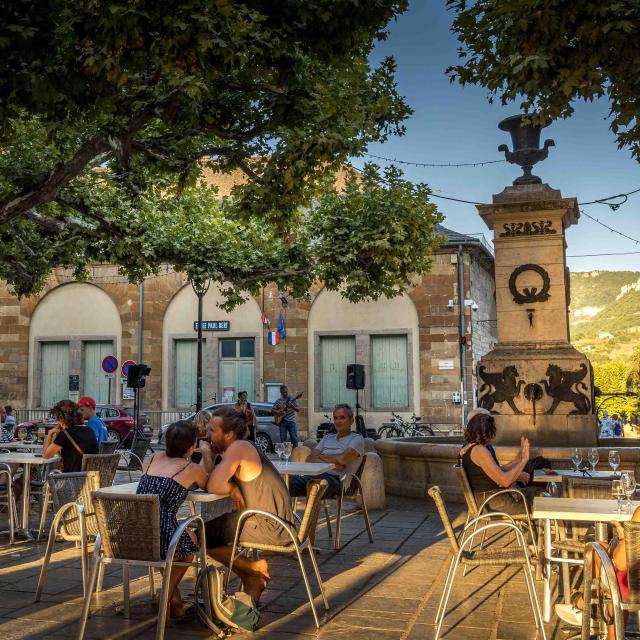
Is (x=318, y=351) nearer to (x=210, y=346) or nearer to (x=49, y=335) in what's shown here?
(x=210, y=346)

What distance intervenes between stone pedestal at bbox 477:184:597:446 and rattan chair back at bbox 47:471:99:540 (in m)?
6.20

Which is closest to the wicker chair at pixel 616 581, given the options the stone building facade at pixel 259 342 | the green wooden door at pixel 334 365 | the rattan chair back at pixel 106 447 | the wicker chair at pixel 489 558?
the wicker chair at pixel 489 558

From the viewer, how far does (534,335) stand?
10.8 m

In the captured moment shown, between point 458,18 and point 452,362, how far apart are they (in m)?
20.0

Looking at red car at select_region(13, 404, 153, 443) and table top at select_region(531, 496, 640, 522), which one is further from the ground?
table top at select_region(531, 496, 640, 522)

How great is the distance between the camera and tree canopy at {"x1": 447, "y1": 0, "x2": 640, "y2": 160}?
5.54 m

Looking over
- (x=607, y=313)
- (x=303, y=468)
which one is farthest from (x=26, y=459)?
(x=607, y=313)

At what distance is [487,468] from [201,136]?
7379mm

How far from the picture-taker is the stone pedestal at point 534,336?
1045 centimetres

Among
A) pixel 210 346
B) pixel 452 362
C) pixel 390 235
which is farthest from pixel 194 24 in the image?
pixel 210 346

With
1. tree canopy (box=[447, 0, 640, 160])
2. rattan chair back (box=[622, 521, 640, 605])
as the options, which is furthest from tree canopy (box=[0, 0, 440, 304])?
rattan chair back (box=[622, 521, 640, 605])

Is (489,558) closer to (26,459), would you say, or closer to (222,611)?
(222,611)

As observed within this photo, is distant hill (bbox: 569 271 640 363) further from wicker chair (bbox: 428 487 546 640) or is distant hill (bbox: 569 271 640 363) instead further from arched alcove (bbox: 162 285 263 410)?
wicker chair (bbox: 428 487 546 640)

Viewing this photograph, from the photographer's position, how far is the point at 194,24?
6676mm
